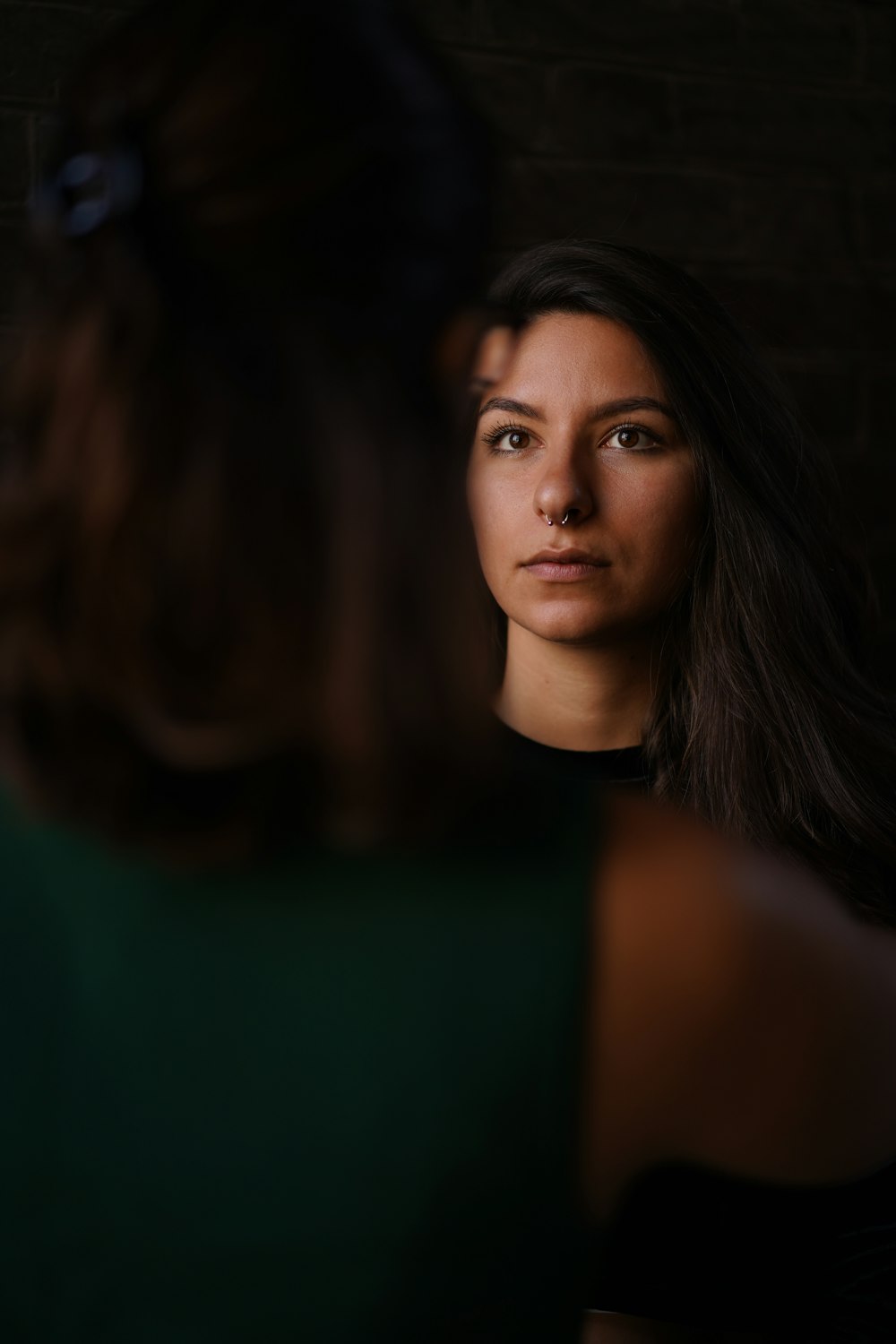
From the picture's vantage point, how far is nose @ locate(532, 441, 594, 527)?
139 cm

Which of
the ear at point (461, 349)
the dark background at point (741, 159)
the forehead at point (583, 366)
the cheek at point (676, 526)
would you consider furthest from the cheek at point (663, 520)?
the ear at point (461, 349)

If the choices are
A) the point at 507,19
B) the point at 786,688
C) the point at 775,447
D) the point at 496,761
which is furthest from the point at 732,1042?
the point at 507,19

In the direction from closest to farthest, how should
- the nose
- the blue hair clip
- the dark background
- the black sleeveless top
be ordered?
the blue hair clip → the black sleeveless top → the nose → the dark background

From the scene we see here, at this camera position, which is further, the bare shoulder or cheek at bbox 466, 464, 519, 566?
cheek at bbox 466, 464, 519, 566

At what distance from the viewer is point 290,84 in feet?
1.61

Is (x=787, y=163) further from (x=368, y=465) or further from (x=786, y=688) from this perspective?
(x=368, y=465)

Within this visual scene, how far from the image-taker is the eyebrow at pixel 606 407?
1.43m

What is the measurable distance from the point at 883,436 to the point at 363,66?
1670 mm

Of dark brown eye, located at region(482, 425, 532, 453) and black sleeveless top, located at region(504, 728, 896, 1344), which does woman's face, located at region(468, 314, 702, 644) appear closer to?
dark brown eye, located at region(482, 425, 532, 453)

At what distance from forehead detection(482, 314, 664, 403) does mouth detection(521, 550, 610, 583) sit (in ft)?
0.58

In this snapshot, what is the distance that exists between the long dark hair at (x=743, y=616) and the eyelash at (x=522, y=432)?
0.12 ft

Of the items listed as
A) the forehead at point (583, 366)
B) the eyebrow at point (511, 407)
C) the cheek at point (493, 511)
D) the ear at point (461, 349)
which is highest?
the forehead at point (583, 366)

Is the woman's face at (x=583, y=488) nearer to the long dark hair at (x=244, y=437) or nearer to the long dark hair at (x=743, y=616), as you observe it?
the long dark hair at (x=743, y=616)

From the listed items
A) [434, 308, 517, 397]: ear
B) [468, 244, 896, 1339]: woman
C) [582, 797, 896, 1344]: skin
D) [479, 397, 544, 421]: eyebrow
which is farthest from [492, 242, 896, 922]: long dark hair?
[434, 308, 517, 397]: ear
